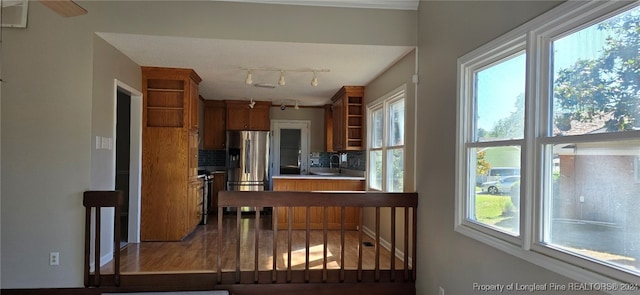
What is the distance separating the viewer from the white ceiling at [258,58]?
3.60m

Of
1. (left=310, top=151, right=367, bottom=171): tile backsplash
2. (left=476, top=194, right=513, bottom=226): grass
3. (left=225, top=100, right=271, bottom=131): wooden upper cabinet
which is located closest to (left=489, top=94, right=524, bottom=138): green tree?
(left=476, top=194, right=513, bottom=226): grass

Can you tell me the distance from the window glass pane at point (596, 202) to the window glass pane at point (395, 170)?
230 cm

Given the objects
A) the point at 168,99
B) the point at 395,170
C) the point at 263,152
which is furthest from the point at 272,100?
the point at 395,170

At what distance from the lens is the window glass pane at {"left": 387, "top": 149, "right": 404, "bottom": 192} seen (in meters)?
4.27

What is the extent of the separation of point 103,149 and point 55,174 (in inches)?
18.5

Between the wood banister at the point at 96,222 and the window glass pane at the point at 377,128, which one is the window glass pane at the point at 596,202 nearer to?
the window glass pane at the point at 377,128

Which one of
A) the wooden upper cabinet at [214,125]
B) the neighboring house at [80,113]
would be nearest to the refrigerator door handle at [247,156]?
the wooden upper cabinet at [214,125]

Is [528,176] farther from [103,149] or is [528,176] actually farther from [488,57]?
[103,149]

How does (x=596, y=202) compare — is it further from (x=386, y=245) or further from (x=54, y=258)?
(x=54, y=258)

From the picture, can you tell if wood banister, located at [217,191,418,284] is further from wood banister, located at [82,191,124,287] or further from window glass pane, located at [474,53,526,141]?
window glass pane, located at [474,53,526,141]

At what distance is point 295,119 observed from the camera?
8016 millimetres

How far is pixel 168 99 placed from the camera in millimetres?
4750

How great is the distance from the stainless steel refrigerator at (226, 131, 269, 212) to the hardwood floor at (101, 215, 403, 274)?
192cm

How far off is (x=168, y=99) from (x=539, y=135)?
13.8ft
